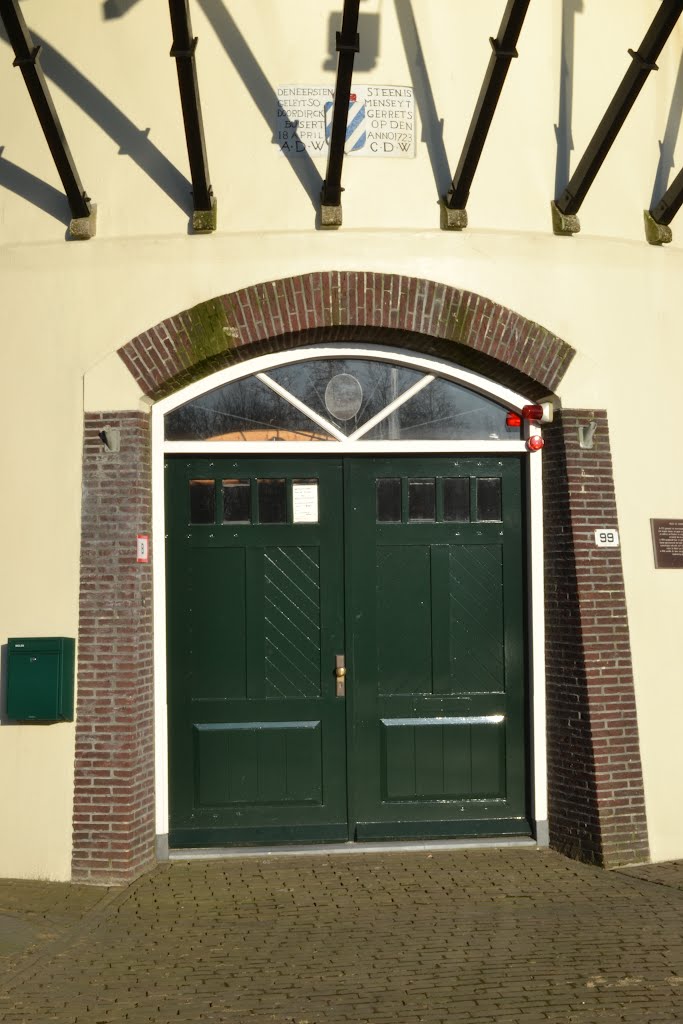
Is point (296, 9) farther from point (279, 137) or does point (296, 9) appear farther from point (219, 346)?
point (219, 346)

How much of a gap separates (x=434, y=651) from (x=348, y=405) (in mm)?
1858

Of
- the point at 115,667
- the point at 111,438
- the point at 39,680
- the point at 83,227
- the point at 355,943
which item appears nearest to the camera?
the point at 355,943

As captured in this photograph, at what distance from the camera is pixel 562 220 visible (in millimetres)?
8352

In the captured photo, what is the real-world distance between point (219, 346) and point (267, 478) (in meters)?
0.98

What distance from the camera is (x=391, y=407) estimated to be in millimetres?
8414

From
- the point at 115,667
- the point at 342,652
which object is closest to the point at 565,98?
the point at 342,652

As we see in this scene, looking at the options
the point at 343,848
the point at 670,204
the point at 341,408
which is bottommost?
the point at 343,848

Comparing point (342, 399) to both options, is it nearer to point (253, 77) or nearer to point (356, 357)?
point (356, 357)

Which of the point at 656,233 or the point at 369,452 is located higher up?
the point at 656,233

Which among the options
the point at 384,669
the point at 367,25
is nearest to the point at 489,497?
the point at 384,669

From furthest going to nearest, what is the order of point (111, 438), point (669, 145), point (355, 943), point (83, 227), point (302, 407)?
point (669, 145) < point (302, 407) < point (83, 227) < point (111, 438) < point (355, 943)

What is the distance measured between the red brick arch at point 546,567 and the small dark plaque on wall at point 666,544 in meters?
0.36

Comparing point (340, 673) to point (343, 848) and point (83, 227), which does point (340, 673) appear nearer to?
point (343, 848)

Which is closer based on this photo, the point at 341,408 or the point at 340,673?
the point at 340,673
